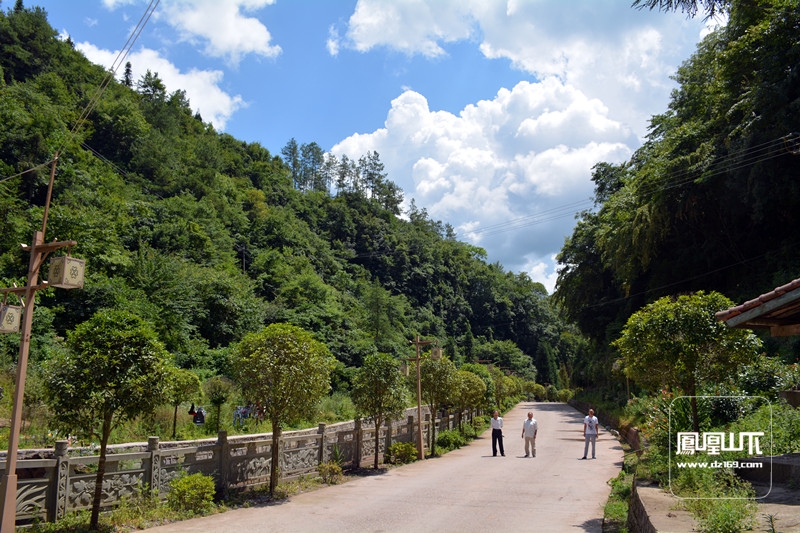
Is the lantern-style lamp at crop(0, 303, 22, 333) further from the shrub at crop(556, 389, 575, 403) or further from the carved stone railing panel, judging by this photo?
the shrub at crop(556, 389, 575, 403)

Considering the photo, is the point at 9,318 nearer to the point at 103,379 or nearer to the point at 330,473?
the point at 103,379

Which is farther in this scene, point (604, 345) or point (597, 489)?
point (604, 345)

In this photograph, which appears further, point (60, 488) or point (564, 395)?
point (564, 395)

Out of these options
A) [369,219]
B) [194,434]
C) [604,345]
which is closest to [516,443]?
[194,434]

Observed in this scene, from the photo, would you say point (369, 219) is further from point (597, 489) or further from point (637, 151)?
point (597, 489)

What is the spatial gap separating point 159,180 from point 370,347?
30.0 m

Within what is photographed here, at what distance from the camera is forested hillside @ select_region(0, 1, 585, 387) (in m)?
33.0

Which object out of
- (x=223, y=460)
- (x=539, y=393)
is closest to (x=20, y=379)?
(x=223, y=460)

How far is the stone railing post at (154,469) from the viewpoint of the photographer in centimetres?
997

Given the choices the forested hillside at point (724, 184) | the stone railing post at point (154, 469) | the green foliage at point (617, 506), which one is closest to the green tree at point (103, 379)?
the stone railing post at point (154, 469)

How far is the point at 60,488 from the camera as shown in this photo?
882 centimetres

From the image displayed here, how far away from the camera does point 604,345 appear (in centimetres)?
3909

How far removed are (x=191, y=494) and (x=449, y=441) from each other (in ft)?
47.4

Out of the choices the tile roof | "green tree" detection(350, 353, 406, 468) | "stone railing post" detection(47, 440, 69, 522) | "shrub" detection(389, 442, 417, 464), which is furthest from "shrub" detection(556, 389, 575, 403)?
"stone railing post" detection(47, 440, 69, 522)
